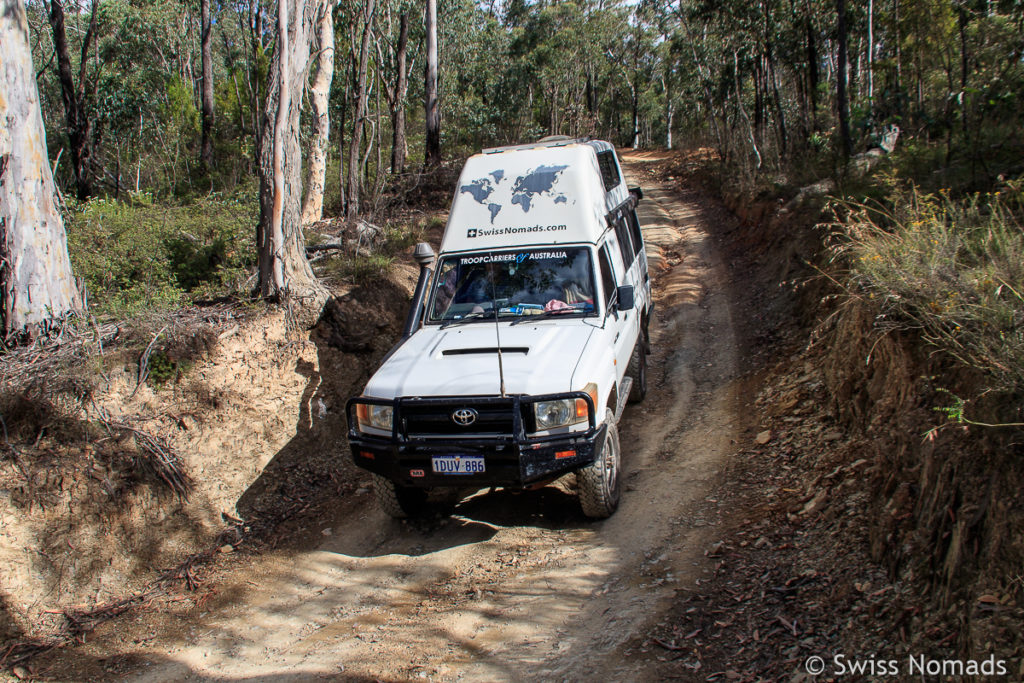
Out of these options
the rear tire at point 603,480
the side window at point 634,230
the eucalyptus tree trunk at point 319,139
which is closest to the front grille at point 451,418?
the rear tire at point 603,480

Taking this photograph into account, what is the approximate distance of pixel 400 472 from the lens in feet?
17.1

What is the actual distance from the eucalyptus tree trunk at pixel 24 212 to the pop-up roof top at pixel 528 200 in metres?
4.11

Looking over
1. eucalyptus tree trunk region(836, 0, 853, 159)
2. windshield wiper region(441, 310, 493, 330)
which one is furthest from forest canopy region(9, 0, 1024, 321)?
windshield wiper region(441, 310, 493, 330)

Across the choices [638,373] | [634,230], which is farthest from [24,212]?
[634,230]

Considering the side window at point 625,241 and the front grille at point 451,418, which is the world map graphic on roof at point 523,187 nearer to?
the side window at point 625,241

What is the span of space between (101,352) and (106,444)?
1102 millimetres

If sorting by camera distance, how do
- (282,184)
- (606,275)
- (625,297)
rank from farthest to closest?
(282,184) → (606,275) → (625,297)

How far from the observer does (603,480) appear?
17.7 feet

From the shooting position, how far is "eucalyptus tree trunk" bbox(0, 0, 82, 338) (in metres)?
7.02

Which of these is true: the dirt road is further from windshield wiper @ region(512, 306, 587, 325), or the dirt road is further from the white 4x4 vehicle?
windshield wiper @ region(512, 306, 587, 325)

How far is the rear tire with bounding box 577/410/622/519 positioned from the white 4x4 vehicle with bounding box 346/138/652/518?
1cm

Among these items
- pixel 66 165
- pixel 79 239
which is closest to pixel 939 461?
pixel 79 239

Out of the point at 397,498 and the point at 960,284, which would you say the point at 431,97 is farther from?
the point at 960,284

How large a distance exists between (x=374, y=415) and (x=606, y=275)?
2.70 meters
